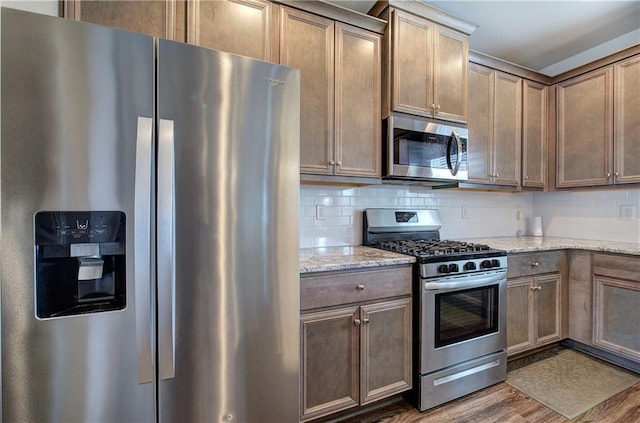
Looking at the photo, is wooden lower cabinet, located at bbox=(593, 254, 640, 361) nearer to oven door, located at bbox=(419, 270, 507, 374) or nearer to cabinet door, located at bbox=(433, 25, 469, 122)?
oven door, located at bbox=(419, 270, 507, 374)

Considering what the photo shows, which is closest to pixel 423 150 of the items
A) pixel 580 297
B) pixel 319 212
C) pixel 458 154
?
pixel 458 154

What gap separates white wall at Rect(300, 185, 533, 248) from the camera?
7.33 ft

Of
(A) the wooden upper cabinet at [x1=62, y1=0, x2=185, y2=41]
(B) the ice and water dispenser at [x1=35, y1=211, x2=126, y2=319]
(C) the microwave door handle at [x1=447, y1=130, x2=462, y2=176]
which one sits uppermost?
(A) the wooden upper cabinet at [x1=62, y1=0, x2=185, y2=41]

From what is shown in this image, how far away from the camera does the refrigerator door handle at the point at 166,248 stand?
1.04m

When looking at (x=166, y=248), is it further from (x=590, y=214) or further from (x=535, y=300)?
(x=590, y=214)

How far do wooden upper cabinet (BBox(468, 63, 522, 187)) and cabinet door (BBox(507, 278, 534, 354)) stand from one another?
0.88 m

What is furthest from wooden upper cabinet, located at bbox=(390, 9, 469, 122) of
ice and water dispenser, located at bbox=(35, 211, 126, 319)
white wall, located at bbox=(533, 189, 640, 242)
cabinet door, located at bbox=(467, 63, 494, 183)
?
ice and water dispenser, located at bbox=(35, 211, 126, 319)

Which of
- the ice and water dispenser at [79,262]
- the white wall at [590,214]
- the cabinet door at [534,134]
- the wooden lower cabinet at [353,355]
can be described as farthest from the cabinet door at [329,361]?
the white wall at [590,214]

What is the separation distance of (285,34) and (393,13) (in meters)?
0.81

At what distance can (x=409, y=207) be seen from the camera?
8.41ft

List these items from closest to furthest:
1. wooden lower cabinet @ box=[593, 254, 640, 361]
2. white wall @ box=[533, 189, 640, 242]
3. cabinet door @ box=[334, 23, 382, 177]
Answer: cabinet door @ box=[334, 23, 382, 177] → wooden lower cabinet @ box=[593, 254, 640, 361] → white wall @ box=[533, 189, 640, 242]

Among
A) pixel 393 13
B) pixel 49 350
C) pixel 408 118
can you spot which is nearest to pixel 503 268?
pixel 408 118

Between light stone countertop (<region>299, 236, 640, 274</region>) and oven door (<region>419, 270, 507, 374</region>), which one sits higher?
light stone countertop (<region>299, 236, 640, 274</region>)

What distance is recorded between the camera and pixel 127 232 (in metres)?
1.01
